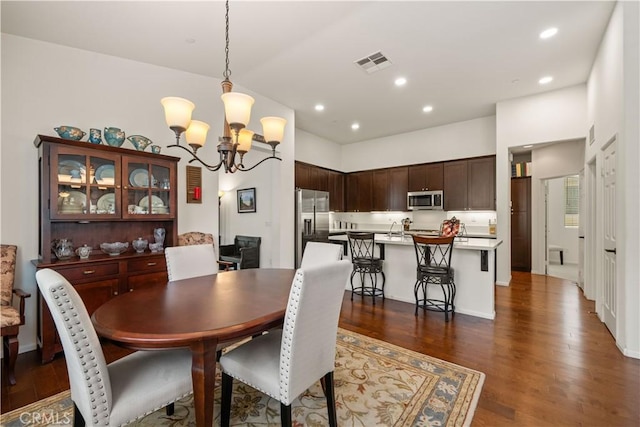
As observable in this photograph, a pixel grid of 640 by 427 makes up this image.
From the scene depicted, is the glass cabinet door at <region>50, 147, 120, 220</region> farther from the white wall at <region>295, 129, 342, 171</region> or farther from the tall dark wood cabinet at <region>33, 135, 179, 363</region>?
the white wall at <region>295, 129, 342, 171</region>

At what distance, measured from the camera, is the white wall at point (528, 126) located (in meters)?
4.29

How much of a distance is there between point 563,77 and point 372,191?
3.97m

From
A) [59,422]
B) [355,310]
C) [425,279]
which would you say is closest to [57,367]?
[59,422]

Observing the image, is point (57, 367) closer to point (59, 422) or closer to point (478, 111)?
point (59, 422)

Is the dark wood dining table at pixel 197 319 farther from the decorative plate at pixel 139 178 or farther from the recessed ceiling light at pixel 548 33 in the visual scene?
the recessed ceiling light at pixel 548 33

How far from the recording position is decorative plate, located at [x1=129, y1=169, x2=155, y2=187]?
3.06 meters

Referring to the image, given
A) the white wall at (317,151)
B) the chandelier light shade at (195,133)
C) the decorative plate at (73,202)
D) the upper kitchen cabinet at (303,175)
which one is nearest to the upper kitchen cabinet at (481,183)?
the white wall at (317,151)

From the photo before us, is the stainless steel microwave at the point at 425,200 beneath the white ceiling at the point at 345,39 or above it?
beneath

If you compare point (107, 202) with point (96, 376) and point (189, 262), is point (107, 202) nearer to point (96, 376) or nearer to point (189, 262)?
point (189, 262)

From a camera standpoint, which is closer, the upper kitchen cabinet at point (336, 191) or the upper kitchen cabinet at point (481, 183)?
the upper kitchen cabinet at point (481, 183)

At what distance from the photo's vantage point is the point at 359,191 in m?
7.30

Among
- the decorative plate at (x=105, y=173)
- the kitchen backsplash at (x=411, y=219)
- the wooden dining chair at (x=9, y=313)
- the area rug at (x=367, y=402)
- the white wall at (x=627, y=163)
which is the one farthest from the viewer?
the kitchen backsplash at (x=411, y=219)

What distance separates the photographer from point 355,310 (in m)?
3.72

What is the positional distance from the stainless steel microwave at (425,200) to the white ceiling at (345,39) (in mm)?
2105
